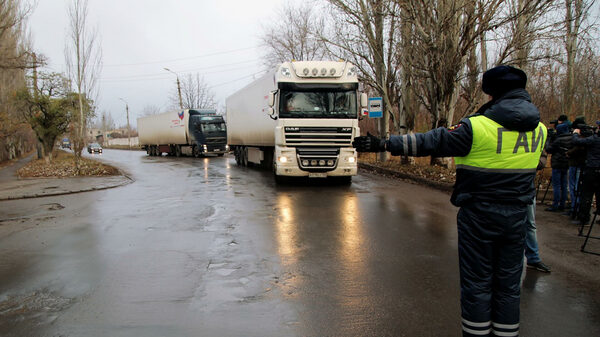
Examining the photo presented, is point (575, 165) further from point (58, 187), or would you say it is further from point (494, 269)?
point (58, 187)

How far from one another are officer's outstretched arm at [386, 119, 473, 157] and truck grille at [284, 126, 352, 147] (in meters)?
8.93

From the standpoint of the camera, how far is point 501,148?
288cm

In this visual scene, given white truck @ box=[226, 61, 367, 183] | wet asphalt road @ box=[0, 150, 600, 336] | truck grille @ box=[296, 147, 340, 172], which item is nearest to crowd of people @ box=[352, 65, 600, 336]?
wet asphalt road @ box=[0, 150, 600, 336]

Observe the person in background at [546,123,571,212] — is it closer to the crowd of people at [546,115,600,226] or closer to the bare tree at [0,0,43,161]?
the crowd of people at [546,115,600,226]

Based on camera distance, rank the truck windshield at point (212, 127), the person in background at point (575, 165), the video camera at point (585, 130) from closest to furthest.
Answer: the video camera at point (585, 130) < the person in background at point (575, 165) < the truck windshield at point (212, 127)

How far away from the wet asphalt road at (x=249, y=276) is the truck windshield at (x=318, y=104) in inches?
149

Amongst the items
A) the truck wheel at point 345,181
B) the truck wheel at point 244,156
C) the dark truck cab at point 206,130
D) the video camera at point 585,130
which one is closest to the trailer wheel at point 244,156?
the truck wheel at point 244,156

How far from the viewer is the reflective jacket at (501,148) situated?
113 inches

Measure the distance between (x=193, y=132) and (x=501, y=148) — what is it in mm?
30223

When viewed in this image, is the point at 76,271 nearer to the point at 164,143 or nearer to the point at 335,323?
the point at 335,323

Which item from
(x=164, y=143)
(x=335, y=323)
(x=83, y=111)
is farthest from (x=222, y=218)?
(x=164, y=143)

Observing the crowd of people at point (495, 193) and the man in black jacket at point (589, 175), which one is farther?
the man in black jacket at point (589, 175)

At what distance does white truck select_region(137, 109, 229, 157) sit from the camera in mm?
30922

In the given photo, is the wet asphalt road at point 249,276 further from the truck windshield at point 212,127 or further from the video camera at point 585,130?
the truck windshield at point 212,127
